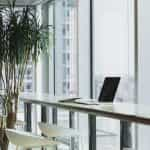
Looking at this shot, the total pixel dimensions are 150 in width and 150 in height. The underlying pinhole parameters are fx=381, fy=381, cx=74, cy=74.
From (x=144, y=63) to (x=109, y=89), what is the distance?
2.37ft

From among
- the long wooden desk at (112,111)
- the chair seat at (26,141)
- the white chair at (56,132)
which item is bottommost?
the white chair at (56,132)

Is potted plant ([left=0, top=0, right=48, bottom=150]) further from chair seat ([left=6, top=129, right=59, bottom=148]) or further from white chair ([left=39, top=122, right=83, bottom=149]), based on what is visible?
chair seat ([left=6, top=129, right=59, bottom=148])

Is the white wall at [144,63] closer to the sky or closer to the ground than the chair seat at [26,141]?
closer to the sky

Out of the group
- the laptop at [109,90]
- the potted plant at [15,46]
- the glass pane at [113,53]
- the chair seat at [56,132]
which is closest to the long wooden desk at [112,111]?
the chair seat at [56,132]

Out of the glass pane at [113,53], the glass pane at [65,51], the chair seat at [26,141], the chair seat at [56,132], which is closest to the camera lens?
the chair seat at [26,141]

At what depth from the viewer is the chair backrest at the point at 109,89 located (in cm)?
329

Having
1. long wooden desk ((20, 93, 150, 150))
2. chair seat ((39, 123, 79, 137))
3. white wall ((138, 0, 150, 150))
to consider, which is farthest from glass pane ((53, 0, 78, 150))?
long wooden desk ((20, 93, 150, 150))

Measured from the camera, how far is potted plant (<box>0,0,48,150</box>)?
483 cm

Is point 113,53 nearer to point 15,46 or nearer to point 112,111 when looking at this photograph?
point 15,46

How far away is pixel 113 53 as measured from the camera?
195 inches

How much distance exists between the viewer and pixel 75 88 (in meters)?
6.22

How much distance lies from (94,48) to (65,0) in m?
1.75

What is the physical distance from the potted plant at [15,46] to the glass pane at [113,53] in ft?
2.79

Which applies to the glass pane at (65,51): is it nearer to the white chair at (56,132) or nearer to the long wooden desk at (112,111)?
the white chair at (56,132)
